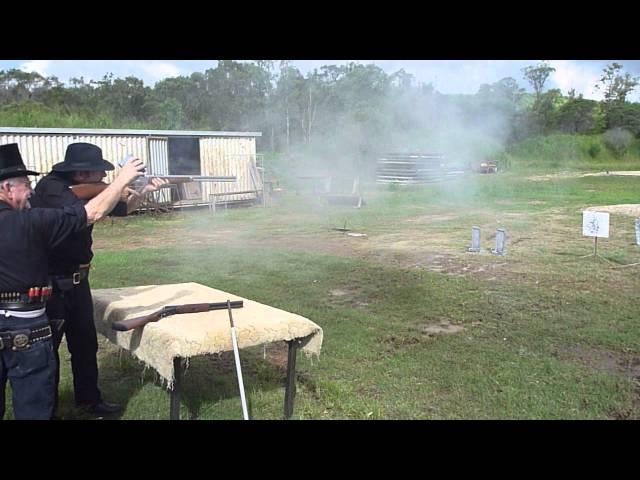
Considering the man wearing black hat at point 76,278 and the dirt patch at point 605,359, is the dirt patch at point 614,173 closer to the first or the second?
the dirt patch at point 605,359

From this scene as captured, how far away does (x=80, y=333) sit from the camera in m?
4.93

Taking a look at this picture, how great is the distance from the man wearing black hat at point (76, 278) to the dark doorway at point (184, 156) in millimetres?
16012

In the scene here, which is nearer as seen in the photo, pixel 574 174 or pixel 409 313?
pixel 409 313

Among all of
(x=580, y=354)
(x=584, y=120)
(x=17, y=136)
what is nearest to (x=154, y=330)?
(x=580, y=354)

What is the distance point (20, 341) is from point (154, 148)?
56.4 ft

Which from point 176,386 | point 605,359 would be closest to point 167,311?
point 176,386

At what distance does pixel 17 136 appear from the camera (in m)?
17.2

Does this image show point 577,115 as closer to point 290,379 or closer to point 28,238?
point 290,379

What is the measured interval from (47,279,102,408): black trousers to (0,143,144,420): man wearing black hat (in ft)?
3.39

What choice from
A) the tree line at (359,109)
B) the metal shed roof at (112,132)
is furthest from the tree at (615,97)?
the metal shed roof at (112,132)

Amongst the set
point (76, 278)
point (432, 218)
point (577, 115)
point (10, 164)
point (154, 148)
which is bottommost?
point (432, 218)

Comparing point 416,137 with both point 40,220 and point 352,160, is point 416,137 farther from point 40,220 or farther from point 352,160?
point 40,220

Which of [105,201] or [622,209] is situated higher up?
[105,201]

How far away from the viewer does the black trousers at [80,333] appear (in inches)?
188
